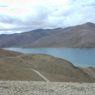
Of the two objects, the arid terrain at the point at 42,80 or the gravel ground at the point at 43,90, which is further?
the arid terrain at the point at 42,80

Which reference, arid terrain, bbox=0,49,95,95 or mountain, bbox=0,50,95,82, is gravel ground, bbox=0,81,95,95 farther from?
mountain, bbox=0,50,95,82

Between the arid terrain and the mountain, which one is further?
the mountain

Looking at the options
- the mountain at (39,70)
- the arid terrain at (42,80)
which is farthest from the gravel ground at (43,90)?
the mountain at (39,70)

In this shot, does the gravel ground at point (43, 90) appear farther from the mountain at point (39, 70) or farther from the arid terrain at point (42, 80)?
the mountain at point (39, 70)

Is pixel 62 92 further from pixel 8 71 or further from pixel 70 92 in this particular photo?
pixel 8 71

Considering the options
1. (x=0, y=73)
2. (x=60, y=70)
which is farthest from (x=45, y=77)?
(x=60, y=70)

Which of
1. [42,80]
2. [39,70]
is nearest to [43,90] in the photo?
[42,80]

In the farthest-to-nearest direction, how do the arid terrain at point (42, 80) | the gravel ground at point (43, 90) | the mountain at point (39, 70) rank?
the mountain at point (39, 70) < the arid terrain at point (42, 80) < the gravel ground at point (43, 90)

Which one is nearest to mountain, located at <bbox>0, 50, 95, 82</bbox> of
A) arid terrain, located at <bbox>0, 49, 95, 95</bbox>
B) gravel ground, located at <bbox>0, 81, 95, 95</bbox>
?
arid terrain, located at <bbox>0, 49, 95, 95</bbox>

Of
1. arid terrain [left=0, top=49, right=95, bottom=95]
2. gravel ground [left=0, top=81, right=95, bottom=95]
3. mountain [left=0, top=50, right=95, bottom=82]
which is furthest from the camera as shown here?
mountain [left=0, top=50, right=95, bottom=82]
